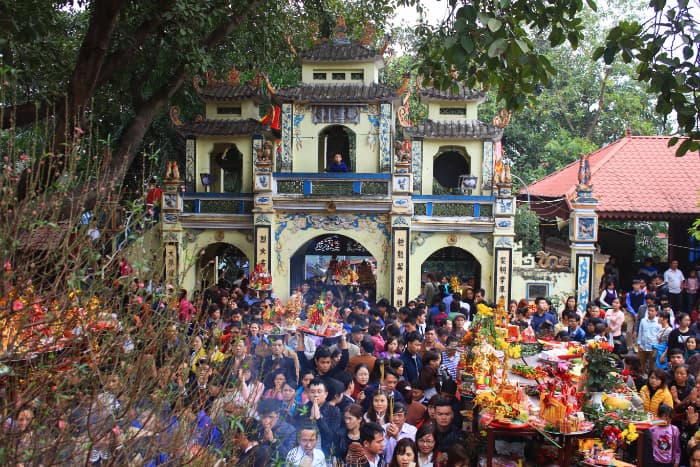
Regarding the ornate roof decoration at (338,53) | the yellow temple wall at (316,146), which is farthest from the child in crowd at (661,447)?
the ornate roof decoration at (338,53)

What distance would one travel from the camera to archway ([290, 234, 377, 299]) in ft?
56.5

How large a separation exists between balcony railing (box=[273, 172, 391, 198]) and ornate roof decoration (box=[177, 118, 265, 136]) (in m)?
2.06

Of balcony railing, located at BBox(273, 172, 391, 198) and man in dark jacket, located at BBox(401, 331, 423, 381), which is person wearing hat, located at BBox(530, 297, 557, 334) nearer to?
man in dark jacket, located at BBox(401, 331, 423, 381)

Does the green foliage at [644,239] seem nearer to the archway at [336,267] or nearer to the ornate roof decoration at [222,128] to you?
the archway at [336,267]

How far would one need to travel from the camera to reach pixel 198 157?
736 inches

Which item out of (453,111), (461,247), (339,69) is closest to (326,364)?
(461,247)

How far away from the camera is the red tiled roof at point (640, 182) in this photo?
701 inches

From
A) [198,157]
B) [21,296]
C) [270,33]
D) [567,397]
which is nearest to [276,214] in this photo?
[198,157]

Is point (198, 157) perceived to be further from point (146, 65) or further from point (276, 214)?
point (146, 65)

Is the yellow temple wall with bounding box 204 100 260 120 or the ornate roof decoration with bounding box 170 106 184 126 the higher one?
the yellow temple wall with bounding box 204 100 260 120

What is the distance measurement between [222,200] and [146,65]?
469 centimetres

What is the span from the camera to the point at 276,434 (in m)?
6.11

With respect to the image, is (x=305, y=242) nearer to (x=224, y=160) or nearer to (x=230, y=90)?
(x=224, y=160)

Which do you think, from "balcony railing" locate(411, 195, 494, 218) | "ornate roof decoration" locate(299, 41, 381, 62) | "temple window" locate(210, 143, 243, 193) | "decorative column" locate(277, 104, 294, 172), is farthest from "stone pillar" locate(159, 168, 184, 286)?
"balcony railing" locate(411, 195, 494, 218)
